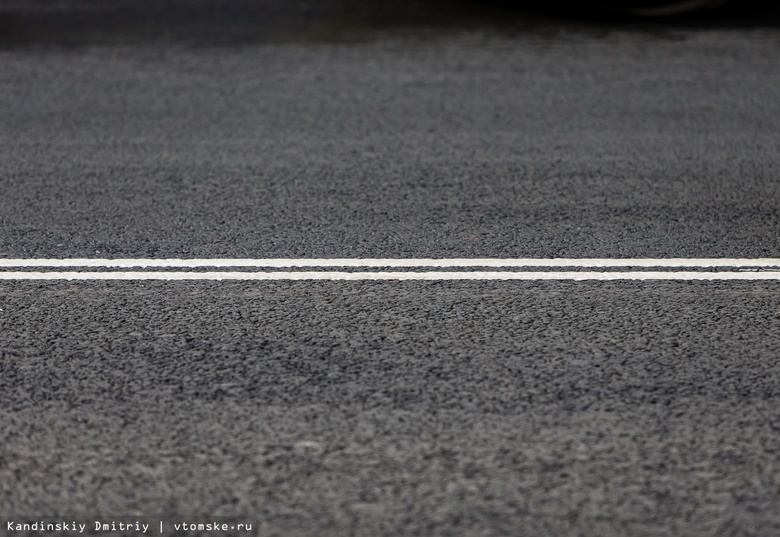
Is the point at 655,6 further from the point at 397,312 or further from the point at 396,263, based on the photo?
the point at 397,312

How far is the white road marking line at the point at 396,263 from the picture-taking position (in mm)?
4664

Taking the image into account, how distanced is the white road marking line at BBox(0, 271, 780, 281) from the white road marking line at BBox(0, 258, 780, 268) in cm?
8

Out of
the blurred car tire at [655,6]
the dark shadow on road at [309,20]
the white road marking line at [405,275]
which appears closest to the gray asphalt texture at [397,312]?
the white road marking line at [405,275]

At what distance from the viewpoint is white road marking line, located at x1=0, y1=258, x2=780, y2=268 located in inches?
184

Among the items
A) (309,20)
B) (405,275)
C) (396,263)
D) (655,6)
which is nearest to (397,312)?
(405,275)

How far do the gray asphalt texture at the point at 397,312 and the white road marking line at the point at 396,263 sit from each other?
9 centimetres

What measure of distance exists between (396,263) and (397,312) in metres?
0.53

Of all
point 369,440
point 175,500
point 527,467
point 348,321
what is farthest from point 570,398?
point 175,500

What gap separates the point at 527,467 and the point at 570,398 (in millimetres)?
450

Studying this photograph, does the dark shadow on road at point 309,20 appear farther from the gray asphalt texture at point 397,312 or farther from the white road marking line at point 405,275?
the white road marking line at point 405,275

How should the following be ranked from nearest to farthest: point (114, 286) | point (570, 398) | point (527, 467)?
point (527, 467), point (570, 398), point (114, 286)

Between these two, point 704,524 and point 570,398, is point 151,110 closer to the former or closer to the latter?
point 570,398

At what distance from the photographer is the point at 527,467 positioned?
3172mm

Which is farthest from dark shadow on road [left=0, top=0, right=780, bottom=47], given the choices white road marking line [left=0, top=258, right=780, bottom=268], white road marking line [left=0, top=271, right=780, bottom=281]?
white road marking line [left=0, top=271, right=780, bottom=281]
